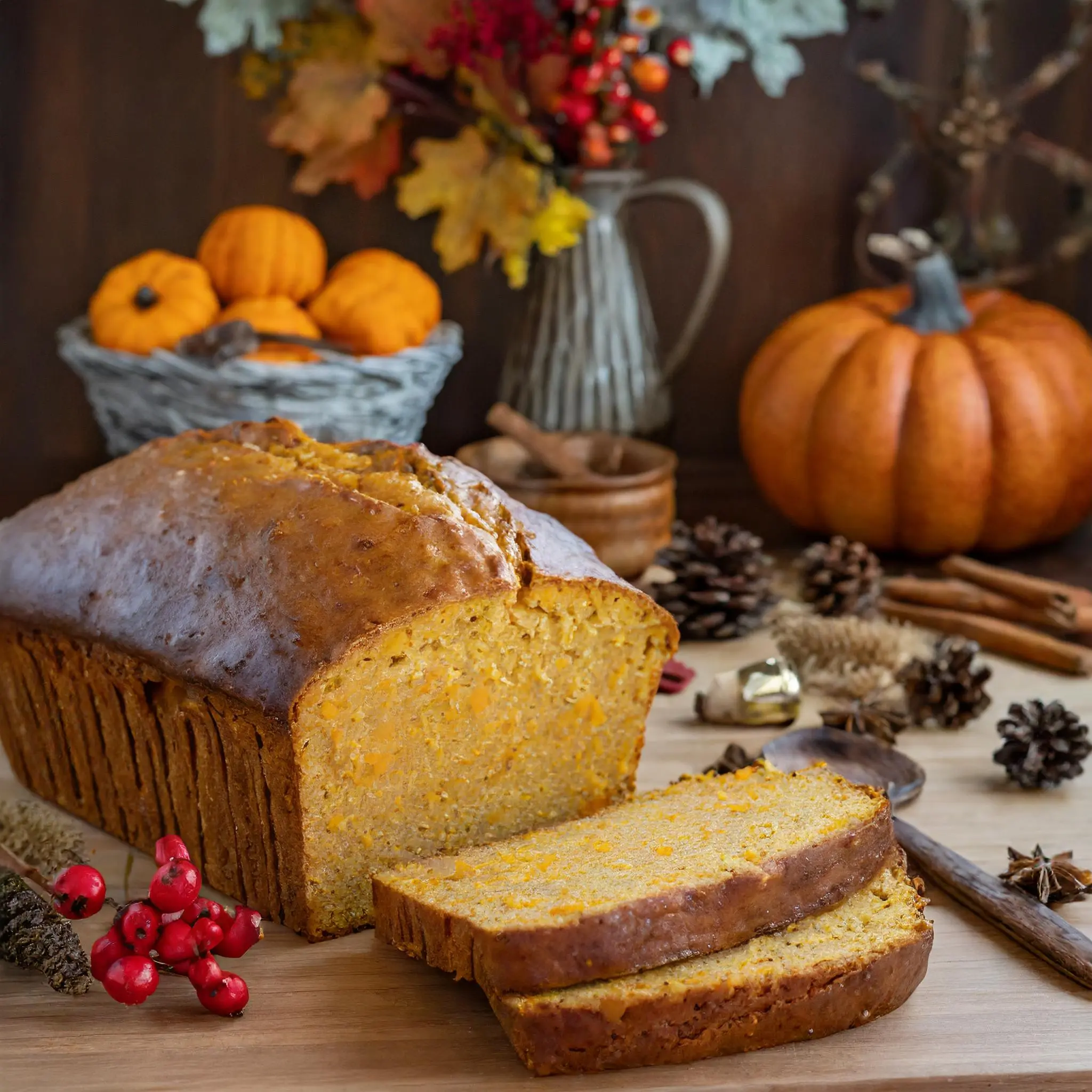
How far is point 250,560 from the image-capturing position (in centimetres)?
188

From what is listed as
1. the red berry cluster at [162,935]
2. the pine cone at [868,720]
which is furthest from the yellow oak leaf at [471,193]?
the red berry cluster at [162,935]

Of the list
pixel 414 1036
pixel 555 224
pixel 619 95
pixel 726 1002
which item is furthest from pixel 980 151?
pixel 414 1036

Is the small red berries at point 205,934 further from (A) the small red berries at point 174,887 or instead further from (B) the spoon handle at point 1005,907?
(B) the spoon handle at point 1005,907

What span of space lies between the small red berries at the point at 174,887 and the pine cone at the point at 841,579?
169 cm

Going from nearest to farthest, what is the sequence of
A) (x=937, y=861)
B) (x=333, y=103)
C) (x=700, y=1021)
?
(x=700, y=1021), (x=937, y=861), (x=333, y=103)

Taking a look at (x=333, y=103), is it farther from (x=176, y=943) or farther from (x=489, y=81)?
(x=176, y=943)

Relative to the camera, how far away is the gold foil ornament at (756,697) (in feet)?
8.07

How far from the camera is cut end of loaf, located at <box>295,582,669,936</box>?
1.79 meters

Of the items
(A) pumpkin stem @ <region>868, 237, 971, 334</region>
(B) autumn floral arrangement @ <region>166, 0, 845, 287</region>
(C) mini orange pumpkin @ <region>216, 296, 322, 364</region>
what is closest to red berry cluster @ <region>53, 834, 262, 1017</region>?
(C) mini orange pumpkin @ <region>216, 296, 322, 364</region>

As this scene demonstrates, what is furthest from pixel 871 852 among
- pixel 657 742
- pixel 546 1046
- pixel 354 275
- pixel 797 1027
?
pixel 354 275

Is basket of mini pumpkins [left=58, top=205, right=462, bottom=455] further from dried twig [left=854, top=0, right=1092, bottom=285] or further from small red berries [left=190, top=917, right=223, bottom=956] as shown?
small red berries [left=190, top=917, right=223, bottom=956]

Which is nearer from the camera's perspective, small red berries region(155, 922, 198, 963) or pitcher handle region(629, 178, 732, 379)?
small red berries region(155, 922, 198, 963)

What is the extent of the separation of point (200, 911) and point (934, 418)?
2.08 meters

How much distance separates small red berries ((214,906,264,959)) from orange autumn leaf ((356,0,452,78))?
2.11m
